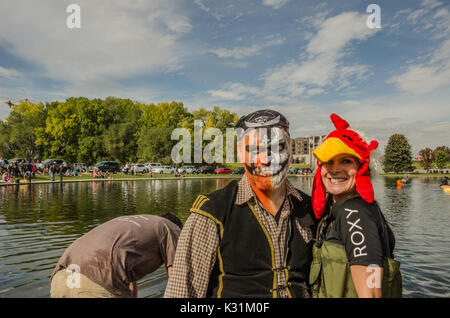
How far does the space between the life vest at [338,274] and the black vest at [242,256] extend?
13 cm

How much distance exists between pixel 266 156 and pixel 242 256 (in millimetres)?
762

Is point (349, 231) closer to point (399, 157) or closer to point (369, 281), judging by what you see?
point (369, 281)

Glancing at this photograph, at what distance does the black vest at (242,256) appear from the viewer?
229 cm

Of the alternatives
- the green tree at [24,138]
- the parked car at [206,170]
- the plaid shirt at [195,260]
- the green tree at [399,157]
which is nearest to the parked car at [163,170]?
the parked car at [206,170]

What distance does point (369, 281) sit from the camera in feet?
7.10

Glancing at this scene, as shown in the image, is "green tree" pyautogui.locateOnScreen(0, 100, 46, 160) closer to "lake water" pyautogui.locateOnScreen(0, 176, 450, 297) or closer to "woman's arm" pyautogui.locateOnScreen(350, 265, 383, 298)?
"lake water" pyautogui.locateOnScreen(0, 176, 450, 297)

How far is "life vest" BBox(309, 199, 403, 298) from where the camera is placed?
224cm

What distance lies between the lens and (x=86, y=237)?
312 centimetres

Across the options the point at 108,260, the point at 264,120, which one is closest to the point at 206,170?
the point at 108,260

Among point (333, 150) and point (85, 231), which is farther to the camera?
point (85, 231)

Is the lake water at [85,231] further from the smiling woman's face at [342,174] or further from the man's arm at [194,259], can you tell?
the man's arm at [194,259]

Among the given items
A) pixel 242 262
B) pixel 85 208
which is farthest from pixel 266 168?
pixel 85 208

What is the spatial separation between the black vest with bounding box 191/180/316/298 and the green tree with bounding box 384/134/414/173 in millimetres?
90455

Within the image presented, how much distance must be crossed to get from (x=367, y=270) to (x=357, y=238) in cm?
22
